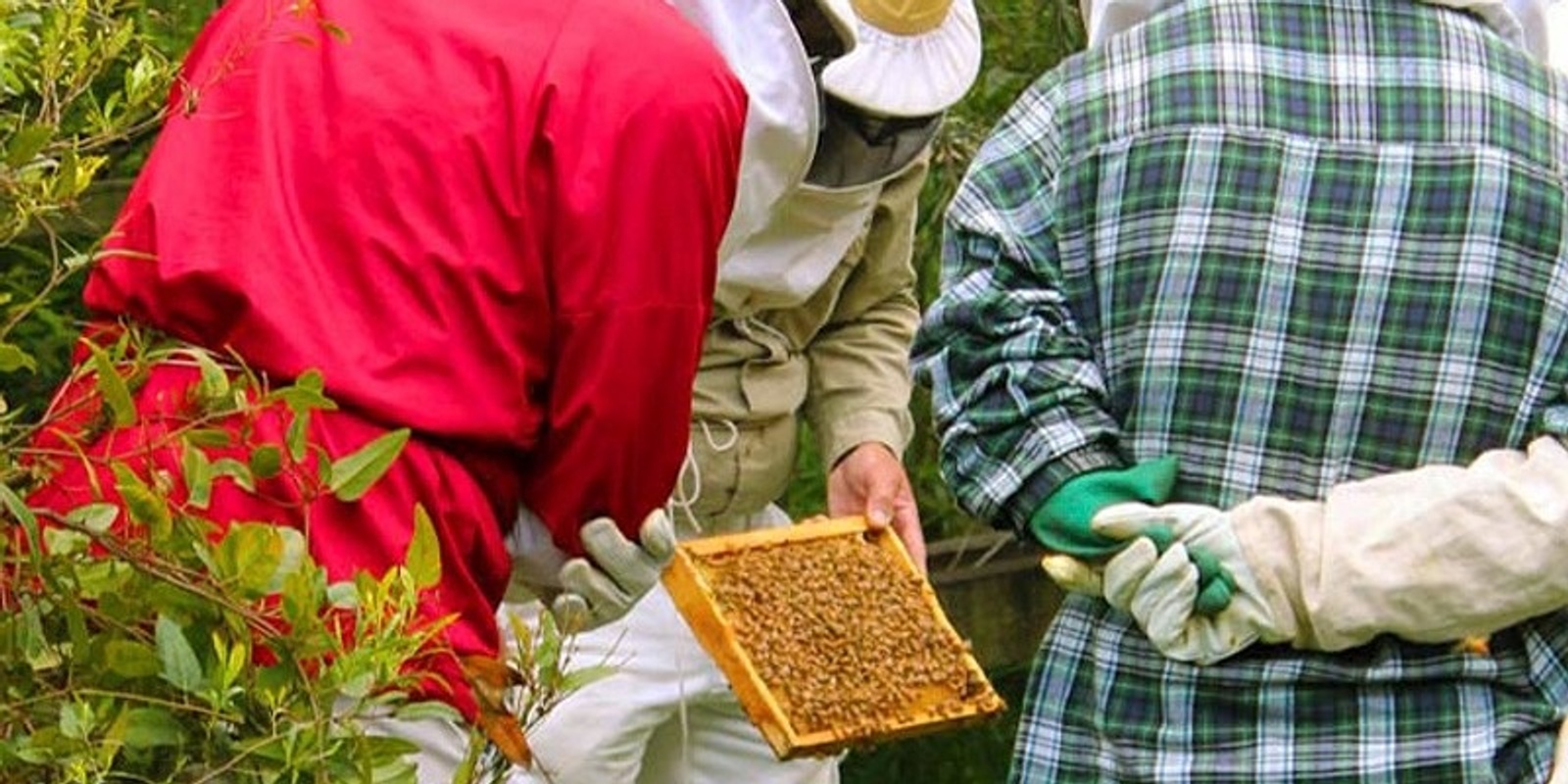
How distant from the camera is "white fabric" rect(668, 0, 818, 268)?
357 centimetres

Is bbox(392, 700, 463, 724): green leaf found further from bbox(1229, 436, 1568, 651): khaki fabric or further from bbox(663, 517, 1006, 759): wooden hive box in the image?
bbox(663, 517, 1006, 759): wooden hive box

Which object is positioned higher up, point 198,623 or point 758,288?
point 198,623

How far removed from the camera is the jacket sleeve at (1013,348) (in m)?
3.47

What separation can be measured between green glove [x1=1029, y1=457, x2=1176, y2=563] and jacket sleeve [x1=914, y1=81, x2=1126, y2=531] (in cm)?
2

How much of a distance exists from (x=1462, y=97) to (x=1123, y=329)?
46 centimetres

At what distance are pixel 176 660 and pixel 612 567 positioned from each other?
116cm

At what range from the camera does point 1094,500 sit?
3.43m

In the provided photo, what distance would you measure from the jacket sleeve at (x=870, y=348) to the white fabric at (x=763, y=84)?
0.99m

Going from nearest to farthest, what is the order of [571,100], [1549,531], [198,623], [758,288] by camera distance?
[198,623], [571,100], [1549,531], [758,288]

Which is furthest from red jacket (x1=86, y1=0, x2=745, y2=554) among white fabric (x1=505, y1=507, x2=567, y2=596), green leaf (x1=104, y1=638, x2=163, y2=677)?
green leaf (x1=104, y1=638, x2=163, y2=677)

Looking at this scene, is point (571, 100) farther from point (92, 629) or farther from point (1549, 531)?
point (1549, 531)

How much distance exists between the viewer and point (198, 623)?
2.29 metres

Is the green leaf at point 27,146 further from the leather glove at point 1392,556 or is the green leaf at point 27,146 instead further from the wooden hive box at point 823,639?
the wooden hive box at point 823,639

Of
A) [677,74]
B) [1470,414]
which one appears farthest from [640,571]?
[1470,414]
